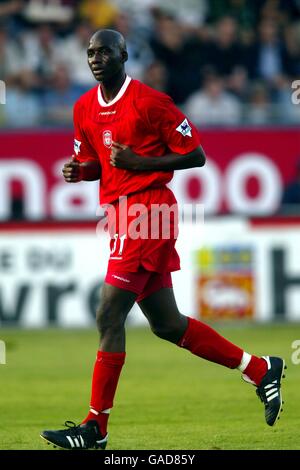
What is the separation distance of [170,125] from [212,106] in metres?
9.08

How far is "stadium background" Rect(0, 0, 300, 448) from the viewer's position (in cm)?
1379

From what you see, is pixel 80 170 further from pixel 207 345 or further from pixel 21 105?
pixel 21 105

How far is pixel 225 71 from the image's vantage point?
16.3m

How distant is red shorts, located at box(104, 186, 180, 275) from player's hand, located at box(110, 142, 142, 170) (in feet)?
0.68

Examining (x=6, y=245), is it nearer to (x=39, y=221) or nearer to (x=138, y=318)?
(x=39, y=221)

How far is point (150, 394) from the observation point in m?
9.34

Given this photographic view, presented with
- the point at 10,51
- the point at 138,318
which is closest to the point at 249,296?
the point at 138,318

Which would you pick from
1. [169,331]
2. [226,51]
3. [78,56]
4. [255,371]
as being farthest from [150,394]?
[226,51]

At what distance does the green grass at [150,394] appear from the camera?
23.9 ft

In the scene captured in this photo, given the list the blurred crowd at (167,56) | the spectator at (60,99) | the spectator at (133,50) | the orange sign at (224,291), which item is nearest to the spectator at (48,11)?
the blurred crowd at (167,56)

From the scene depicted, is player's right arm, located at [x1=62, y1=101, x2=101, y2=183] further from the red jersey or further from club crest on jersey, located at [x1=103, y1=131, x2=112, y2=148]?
club crest on jersey, located at [x1=103, y1=131, x2=112, y2=148]

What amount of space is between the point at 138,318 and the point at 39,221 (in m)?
1.58

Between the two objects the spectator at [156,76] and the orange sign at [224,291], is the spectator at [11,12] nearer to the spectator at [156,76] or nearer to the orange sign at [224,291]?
the spectator at [156,76]
